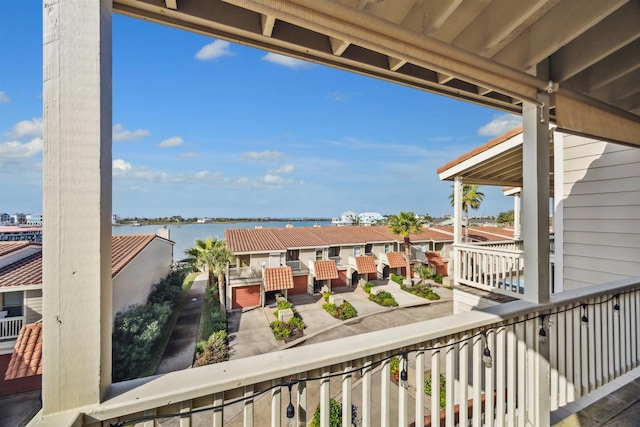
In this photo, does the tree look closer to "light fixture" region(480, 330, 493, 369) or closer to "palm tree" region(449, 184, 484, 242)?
"palm tree" region(449, 184, 484, 242)

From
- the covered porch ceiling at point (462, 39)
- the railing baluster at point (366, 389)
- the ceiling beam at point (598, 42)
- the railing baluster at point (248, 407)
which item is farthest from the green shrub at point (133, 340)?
the ceiling beam at point (598, 42)

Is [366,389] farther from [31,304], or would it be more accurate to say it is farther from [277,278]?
[277,278]

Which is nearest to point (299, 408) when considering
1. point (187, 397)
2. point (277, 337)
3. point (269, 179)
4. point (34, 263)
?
point (187, 397)

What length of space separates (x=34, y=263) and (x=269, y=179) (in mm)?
38204

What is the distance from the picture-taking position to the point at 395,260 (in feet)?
46.7

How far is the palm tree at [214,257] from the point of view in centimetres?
1080

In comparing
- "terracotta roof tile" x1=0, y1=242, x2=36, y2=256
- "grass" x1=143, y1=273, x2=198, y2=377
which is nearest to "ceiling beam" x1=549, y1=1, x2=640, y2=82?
"terracotta roof tile" x1=0, y1=242, x2=36, y2=256

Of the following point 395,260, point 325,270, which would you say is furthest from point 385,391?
point 395,260

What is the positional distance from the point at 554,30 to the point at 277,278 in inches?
437

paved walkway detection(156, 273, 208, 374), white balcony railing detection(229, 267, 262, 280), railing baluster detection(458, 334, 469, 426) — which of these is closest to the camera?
railing baluster detection(458, 334, 469, 426)

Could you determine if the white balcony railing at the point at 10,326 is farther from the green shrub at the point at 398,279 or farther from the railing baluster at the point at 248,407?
the green shrub at the point at 398,279

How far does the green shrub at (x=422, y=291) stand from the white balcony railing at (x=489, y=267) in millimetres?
7873

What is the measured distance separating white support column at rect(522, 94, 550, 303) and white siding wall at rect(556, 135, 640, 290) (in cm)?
255

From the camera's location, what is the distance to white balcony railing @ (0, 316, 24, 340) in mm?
4912
